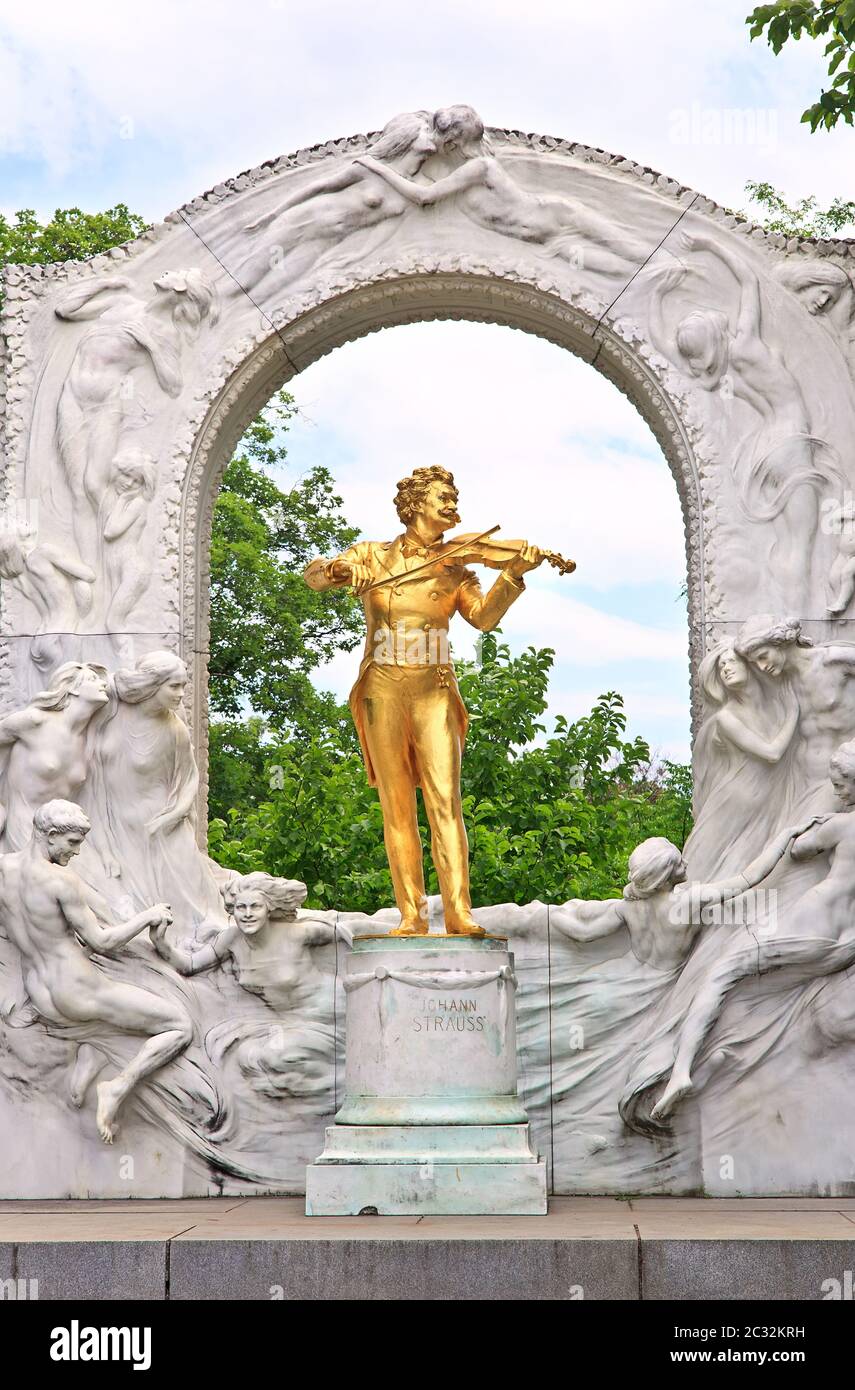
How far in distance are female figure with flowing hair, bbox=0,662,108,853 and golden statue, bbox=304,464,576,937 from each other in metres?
1.54

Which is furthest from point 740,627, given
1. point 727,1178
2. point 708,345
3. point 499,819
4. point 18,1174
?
point 499,819

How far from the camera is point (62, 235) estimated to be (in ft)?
63.8

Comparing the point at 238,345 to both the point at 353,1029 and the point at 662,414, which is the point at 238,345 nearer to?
the point at 662,414

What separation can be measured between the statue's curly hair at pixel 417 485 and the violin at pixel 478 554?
0.25 metres

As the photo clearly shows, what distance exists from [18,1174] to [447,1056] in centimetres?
260

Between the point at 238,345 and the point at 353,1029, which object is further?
the point at 238,345

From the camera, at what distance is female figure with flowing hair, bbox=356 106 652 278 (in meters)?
10.2

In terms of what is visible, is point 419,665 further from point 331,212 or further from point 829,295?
point 829,295

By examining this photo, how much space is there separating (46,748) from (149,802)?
25.5 inches

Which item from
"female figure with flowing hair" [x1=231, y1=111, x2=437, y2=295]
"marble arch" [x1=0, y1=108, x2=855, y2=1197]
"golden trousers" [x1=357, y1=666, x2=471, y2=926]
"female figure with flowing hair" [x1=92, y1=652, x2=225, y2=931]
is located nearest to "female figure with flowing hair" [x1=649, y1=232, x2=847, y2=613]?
"marble arch" [x1=0, y1=108, x2=855, y2=1197]

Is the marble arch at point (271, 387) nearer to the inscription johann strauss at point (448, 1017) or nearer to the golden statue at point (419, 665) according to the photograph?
the golden statue at point (419, 665)

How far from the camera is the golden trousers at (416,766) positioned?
8.93 m

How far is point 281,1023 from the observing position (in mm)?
9391

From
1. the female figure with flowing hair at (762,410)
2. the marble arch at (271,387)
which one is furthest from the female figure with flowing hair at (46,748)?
the female figure with flowing hair at (762,410)
